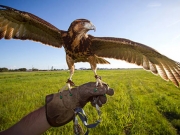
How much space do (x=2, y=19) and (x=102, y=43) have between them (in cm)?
267

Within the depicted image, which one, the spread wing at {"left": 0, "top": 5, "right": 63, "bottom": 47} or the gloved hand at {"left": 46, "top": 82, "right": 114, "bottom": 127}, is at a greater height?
the spread wing at {"left": 0, "top": 5, "right": 63, "bottom": 47}

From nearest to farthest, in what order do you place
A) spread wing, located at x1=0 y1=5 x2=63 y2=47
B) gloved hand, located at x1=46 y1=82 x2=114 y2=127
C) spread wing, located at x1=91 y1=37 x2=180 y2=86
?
gloved hand, located at x1=46 y1=82 x2=114 y2=127
spread wing, located at x1=91 y1=37 x2=180 y2=86
spread wing, located at x1=0 y1=5 x2=63 y2=47

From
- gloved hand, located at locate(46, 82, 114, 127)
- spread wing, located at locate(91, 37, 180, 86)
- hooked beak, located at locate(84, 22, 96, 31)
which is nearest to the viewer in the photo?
gloved hand, located at locate(46, 82, 114, 127)

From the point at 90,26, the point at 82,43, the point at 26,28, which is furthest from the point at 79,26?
the point at 26,28

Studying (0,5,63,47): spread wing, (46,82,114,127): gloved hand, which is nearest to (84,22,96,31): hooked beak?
(0,5,63,47): spread wing

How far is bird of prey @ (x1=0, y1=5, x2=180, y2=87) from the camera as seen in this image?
11.1 ft

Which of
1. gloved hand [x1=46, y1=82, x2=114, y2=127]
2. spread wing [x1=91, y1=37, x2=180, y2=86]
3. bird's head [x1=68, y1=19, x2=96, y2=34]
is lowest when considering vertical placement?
gloved hand [x1=46, y1=82, x2=114, y2=127]

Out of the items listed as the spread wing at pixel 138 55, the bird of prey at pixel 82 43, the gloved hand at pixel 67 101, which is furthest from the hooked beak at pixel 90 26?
the gloved hand at pixel 67 101

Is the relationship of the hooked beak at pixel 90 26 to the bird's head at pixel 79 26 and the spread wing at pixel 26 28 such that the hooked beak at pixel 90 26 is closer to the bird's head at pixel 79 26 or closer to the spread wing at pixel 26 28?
the bird's head at pixel 79 26

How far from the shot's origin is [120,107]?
24.1 ft

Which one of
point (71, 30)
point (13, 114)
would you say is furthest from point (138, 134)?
point (13, 114)

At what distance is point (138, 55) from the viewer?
399 cm

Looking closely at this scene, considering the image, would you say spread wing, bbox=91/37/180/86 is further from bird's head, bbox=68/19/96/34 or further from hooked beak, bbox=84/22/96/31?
bird's head, bbox=68/19/96/34

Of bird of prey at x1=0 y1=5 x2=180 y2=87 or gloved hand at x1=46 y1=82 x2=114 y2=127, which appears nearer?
gloved hand at x1=46 y1=82 x2=114 y2=127
